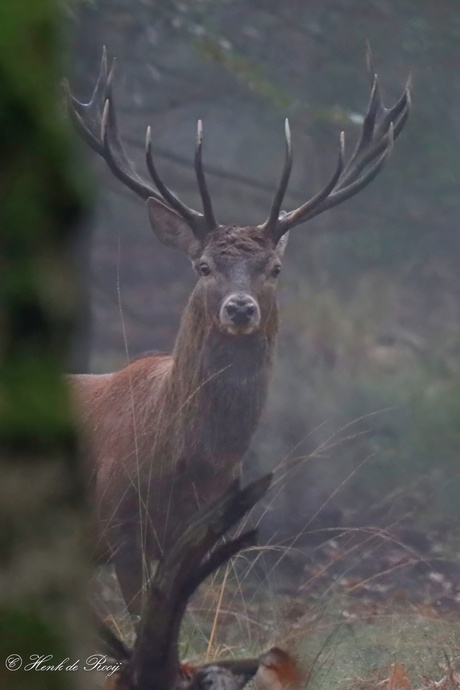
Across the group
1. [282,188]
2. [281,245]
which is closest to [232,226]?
[281,245]

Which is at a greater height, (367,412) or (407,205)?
(407,205)

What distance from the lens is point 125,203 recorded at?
9.93 feet

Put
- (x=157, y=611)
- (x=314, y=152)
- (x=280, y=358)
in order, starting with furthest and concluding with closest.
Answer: (x=314, y=152) → (x=280, y=358) → (x=157, y=611)

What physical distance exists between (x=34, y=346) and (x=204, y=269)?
7.09 ft

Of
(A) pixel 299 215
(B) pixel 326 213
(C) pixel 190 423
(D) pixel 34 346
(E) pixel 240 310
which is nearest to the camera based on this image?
(D) pixel 34 346

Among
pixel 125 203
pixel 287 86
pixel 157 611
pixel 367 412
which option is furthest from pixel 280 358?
pixel 157 611

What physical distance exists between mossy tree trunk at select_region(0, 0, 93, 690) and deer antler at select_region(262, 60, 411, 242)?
2.07 m

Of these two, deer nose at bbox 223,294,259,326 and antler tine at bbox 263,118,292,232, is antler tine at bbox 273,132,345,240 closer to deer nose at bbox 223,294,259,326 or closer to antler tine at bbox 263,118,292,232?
antler tine at bbox 263,118,292,232

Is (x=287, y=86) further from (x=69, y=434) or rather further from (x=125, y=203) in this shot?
(x=69, y=434)

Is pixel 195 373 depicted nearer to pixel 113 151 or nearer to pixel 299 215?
pixel 299 215

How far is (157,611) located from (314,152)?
186 centimetres

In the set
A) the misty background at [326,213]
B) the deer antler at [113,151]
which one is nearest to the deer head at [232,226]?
Answer: the deer antler at [113,151]

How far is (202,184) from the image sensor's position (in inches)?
97.9

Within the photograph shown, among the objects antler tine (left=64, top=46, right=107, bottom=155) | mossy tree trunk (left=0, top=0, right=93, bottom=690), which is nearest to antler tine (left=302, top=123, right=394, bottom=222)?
antler tine (left=64, top=46, right=107, bottom=155)
